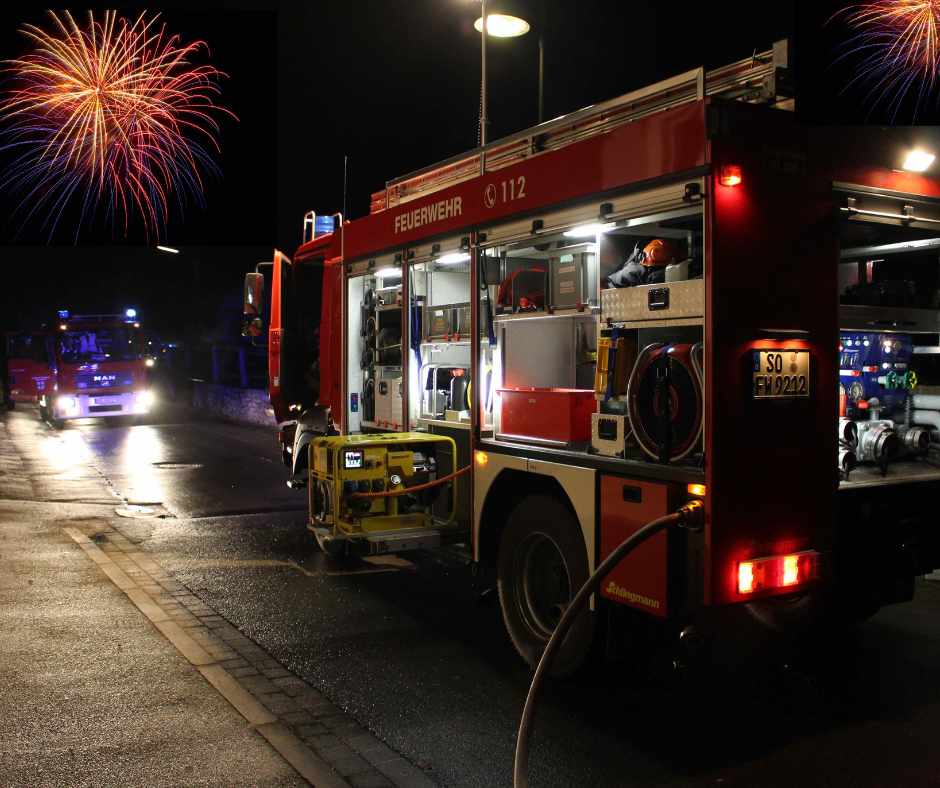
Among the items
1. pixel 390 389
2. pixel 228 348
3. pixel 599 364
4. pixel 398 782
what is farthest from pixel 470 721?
pixel 228 348

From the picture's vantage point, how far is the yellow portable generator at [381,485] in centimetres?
692

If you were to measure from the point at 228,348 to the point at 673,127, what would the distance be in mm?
28442

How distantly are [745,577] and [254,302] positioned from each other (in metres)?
7.11

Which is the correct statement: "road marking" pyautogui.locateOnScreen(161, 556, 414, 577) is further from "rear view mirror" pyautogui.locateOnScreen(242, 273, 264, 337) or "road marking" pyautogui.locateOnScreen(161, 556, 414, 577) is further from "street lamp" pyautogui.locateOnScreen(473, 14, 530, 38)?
"street lamp" pyautogui.locateOnScreen(473, 14, 530, 38)

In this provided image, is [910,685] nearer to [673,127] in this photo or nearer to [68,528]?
[673,127]

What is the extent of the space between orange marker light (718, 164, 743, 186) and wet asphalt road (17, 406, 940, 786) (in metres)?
2.63

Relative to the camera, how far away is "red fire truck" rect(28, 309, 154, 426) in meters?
24.1

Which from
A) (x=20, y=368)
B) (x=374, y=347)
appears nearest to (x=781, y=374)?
(x=374, y=347)

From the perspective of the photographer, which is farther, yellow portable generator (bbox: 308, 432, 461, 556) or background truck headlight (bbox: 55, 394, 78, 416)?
background truck headlight (bbox: 55, 394, 78, 416)

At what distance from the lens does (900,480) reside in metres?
5.04

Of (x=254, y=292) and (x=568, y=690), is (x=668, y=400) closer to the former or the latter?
(x=568, y=690)

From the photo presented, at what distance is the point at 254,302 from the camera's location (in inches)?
403

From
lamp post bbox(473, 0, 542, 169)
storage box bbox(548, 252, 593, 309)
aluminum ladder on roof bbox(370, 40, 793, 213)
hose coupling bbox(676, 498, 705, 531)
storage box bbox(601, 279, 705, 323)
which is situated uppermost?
lamp post bbox(473, 0, 542, 169)

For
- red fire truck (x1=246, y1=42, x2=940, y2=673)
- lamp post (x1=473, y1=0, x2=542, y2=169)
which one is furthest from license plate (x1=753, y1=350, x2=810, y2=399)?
lamp post (x1=473, y1=0, x2=542, y2=169)
